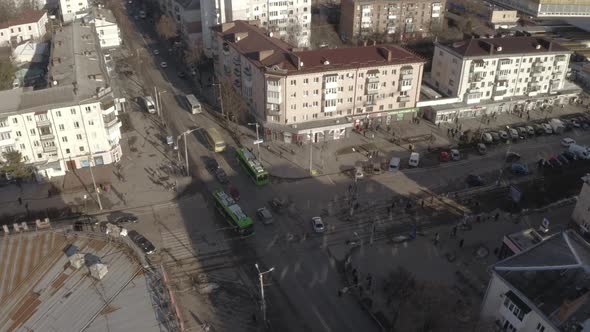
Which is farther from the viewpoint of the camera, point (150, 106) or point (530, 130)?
point (150, 106)

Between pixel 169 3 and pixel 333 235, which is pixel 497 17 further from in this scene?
pixel 333 235

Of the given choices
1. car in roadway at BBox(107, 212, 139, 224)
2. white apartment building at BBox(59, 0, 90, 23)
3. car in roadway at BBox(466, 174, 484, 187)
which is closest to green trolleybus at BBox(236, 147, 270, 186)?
car in roadway at BBox(107, 212, 139, 224)

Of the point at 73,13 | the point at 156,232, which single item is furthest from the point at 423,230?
the point at 73,13

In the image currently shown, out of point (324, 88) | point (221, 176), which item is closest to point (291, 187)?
point (221, 176)

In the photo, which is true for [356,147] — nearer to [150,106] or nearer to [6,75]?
[150,106]

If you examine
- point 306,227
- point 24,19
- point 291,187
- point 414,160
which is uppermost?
point 24,19

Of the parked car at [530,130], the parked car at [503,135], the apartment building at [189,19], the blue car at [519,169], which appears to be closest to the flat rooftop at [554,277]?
the blue car at [519,169]

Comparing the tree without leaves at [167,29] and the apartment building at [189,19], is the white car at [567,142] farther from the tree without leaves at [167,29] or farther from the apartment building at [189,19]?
the tree without leaves at [167,29]
